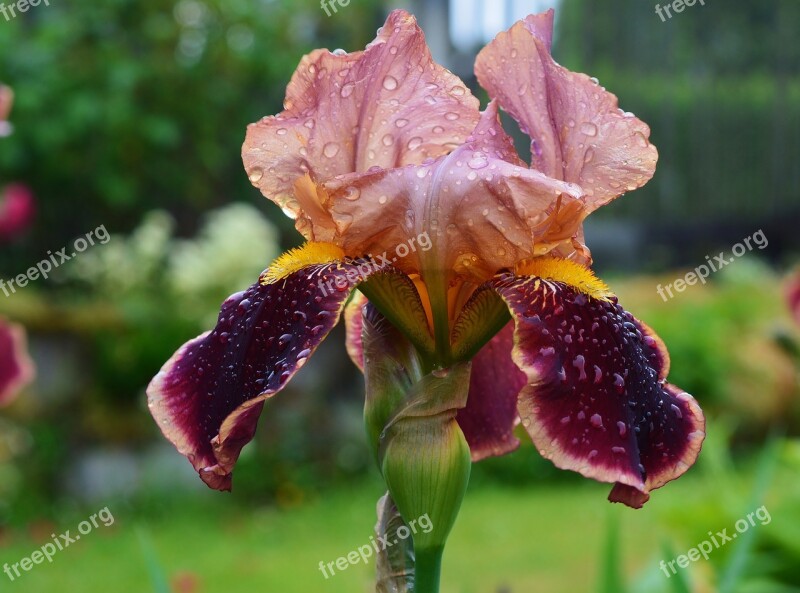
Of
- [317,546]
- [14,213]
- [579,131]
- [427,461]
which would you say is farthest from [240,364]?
[317,546]

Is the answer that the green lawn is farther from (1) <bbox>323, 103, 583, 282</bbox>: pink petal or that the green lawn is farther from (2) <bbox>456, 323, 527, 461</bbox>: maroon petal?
(1) <bbox>323, 103, 583, 282</bbox>: pink petal

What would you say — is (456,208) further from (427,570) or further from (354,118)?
(427,570)

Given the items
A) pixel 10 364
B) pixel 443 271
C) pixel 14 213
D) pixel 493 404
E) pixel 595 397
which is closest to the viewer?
pixel 595 397

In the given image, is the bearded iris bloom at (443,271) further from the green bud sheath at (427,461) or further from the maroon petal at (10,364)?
the maroon petal at (10,364)

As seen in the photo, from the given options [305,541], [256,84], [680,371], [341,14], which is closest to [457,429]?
[305,541]

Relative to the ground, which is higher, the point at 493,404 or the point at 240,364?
the point at 240,364

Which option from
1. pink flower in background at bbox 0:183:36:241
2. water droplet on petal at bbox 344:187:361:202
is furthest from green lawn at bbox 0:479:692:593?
water droplet on petal at bbox 344:187:361:202
